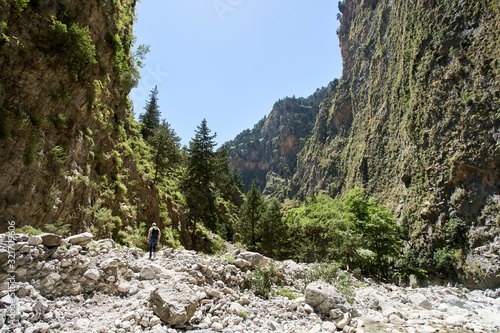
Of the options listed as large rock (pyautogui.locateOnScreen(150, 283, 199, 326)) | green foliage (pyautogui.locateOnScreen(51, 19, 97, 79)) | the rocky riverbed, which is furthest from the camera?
green foliage (pyautogui.locateOnScreen(51, 19, 97, 79))

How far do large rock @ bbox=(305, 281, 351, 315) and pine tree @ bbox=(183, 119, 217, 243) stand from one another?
1607 centimetres

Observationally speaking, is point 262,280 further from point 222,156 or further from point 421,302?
point 222,156

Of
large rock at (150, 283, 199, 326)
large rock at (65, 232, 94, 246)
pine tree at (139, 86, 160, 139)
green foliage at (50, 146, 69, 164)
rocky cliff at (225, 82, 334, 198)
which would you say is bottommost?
large rock at (150, 283, 199, 326)

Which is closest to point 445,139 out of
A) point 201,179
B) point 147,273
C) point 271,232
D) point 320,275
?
point 271,232

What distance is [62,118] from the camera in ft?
39.2

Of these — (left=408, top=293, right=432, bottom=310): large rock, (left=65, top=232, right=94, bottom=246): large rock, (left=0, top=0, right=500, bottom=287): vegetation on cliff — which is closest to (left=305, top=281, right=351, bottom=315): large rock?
(left=408, top=293, right=432, bottom=310): large rock

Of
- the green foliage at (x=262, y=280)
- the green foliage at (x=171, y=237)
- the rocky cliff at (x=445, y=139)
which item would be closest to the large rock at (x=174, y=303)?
the green foliage at (x=262, y=280)

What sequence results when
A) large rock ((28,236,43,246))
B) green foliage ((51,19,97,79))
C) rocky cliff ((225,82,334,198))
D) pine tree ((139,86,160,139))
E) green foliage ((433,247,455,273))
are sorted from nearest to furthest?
1. large rock ((28,236,43,246))
2. green foliage ((51,19,97,79))
3. green foliage ((433,247,455,273))
4. pine tree ((139,86,160,139))
5. rocky cliff ((225,82,334,198))

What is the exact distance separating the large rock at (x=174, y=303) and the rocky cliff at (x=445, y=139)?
26358 mm

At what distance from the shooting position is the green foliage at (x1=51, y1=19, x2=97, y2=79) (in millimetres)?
11627

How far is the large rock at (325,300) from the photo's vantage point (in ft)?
27.2

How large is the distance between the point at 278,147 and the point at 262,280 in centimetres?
16829

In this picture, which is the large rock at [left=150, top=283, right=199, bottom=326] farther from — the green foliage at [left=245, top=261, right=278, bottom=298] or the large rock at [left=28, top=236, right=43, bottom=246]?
the green foliage at [left=245, top=261, right=278, bottom=298]

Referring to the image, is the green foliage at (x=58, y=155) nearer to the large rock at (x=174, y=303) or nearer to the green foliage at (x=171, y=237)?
the large rock at (x=174, y=303)
